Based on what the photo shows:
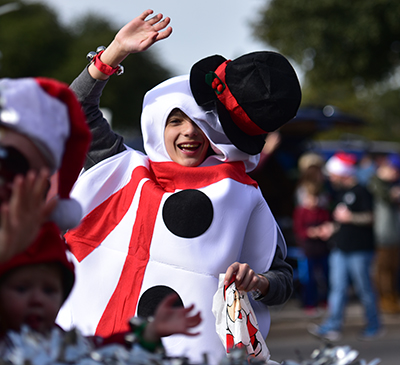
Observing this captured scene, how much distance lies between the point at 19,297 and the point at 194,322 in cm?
37

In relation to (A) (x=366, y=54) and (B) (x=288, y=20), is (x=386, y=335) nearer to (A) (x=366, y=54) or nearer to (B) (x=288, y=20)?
(A) (x=366, y=54)

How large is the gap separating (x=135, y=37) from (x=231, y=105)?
1.34 ft

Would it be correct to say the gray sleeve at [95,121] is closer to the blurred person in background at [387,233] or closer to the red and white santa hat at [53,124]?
the red and white santa hat at [53,124]

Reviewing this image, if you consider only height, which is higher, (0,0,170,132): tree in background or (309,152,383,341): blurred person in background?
(0,0,170,132): tree in background

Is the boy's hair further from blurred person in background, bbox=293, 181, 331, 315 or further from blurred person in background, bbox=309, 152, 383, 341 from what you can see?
blurred person in background, bbox=293, 181, 331, 315

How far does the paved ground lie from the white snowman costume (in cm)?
401

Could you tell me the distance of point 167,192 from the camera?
7.77 ft

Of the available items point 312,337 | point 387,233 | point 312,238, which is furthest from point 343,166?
point 312,337

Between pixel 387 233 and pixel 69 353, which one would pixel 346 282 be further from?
pixel 69 353

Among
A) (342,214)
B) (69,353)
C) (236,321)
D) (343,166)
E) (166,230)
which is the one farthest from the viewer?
(343,166)

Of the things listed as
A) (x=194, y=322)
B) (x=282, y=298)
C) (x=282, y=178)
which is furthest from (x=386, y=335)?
(x=194, y=322)

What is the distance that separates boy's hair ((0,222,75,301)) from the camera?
1404mm

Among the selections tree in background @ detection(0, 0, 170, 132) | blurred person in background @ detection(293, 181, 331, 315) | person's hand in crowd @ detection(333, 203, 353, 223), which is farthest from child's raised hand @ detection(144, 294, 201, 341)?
tree in background @ detection(0, 0, 170, 132)

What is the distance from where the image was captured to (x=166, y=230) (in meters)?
2.28
